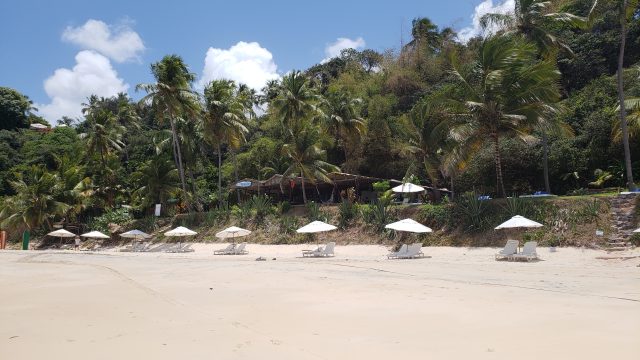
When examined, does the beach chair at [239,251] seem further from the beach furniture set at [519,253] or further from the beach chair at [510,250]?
the beach chair at [510,250]

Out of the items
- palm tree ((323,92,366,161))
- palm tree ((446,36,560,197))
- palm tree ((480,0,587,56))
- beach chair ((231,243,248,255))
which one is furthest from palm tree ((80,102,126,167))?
palm tree ((480,0,587,56))

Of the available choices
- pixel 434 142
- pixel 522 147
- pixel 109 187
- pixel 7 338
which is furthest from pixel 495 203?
pixel 109 187

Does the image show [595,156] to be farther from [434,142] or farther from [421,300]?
[421,300]

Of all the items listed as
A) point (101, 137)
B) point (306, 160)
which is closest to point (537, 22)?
point (306, 160)

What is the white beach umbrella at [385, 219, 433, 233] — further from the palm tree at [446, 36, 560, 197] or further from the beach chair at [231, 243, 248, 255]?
the beach chair at [231, 243, 248, 255]

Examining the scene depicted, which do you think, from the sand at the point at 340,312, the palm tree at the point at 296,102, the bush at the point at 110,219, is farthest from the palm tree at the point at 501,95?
the bush at the point at 110,219

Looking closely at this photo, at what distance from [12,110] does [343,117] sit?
5265 centimetres

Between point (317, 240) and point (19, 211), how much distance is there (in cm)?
2647

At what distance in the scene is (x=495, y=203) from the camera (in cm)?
2402

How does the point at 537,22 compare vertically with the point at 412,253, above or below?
above

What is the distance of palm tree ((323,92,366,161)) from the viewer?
36281 millimetres

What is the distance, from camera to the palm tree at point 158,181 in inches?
1596

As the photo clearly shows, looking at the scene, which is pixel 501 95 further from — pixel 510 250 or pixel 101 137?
pixel 101 137

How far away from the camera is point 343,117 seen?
36.7 m
